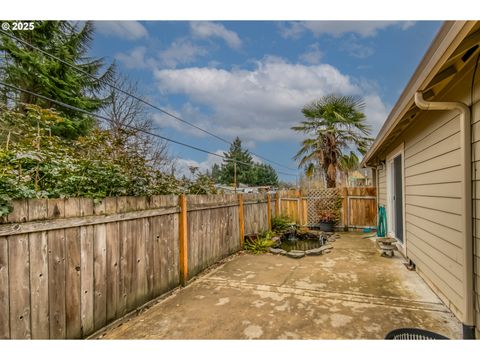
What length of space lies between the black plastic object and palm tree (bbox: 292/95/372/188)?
27.0 ft

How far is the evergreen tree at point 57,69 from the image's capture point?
7.92 meters

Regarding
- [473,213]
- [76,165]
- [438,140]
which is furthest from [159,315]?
[438,140]

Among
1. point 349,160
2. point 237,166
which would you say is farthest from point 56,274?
point 237,166

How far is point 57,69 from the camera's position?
28.6ft

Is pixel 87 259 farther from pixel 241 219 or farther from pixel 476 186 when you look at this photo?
pixel 241 219

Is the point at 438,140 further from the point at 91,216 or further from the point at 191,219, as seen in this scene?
the point at 91,216

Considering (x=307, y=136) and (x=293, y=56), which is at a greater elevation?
(x=293, y=56)

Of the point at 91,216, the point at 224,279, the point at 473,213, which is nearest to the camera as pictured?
the point at 473,213

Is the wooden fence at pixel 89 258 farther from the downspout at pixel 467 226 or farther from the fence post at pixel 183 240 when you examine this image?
the downspout at pixel 467 226

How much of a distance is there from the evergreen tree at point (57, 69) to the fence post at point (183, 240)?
631 cm

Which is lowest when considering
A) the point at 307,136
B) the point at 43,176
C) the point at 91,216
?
the point at 91,216

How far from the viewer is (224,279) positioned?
392cm

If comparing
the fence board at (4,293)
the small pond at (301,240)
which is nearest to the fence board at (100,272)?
the fence board at (4,293)
